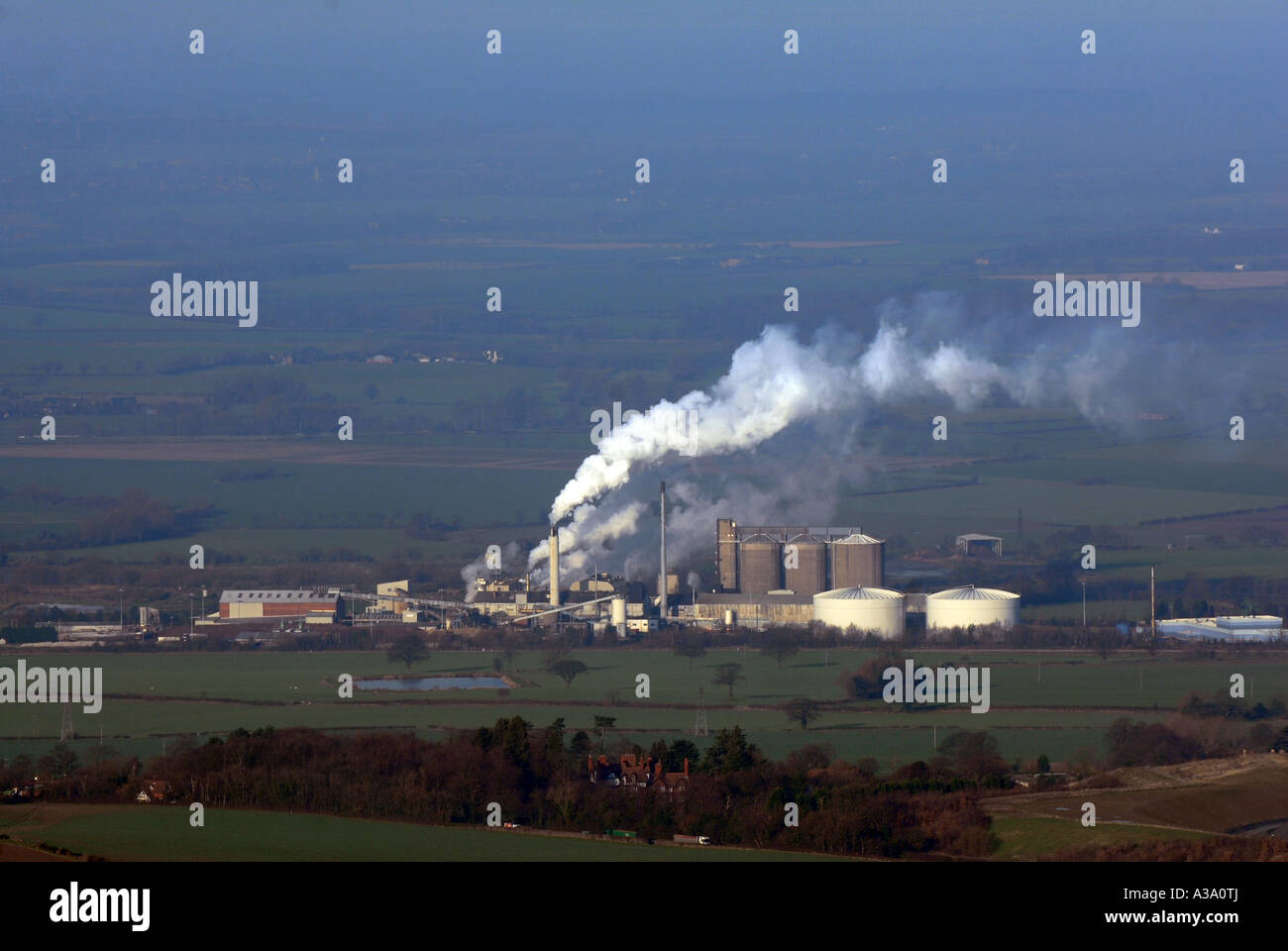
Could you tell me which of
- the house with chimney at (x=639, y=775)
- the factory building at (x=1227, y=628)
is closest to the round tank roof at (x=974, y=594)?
the factory building at (x=1227, y=628)

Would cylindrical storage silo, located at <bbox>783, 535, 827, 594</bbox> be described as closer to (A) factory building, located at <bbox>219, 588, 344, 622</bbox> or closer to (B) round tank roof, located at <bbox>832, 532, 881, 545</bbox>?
(B) round tank roof, located at <bbox>832, 532, 881, 545</bbox>

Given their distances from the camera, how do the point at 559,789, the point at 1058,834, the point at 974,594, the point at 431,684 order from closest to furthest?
the point at 1058,834 → the point at 559,789 → the point at 431,684 → the point at 974,594

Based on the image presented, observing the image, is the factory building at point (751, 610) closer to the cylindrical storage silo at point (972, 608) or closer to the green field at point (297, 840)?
the cylindrical storage silo at point (972, 608)

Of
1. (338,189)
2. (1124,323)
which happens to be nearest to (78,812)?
(1124,323)

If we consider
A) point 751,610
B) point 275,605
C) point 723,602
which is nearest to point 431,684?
point 275,605

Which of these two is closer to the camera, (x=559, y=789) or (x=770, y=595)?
(x=559, y=789)

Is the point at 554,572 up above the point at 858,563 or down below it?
below

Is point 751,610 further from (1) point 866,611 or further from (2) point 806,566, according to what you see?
(1) point 866,611
